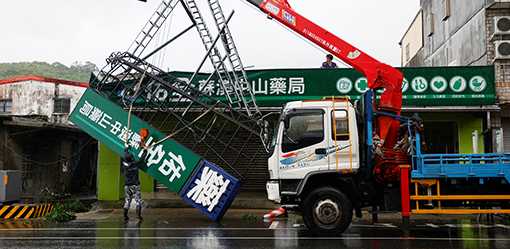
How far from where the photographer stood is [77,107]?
1341 centimetres

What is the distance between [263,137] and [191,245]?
5002 millimetres

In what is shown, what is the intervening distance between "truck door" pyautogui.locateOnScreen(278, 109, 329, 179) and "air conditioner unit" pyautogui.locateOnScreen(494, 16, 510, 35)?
8.33 m

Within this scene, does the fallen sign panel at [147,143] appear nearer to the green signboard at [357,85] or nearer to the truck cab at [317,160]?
the green signboard at [357,85]

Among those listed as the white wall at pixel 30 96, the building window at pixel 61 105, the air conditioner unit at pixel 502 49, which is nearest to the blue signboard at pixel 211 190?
the air conditioner unit at pixel 502 49

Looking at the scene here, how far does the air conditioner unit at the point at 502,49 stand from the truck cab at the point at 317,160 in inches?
290

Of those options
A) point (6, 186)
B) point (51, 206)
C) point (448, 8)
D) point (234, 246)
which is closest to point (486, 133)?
point (448, 8)

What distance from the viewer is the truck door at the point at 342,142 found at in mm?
9672

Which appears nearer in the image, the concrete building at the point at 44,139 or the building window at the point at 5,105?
the concrete building at the point at 44,139

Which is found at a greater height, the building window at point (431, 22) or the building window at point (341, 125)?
the building window at point (431, 22)

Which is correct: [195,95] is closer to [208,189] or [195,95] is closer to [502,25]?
→ [208,189]

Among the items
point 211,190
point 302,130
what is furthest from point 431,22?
point 211,190

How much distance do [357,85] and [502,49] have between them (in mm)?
4593

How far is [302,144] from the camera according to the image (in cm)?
979

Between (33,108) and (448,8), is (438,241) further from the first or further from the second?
(33,108)
